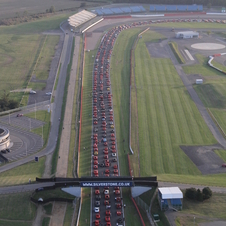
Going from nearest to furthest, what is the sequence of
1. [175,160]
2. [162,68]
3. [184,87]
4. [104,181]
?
[104,181], [175,160], [184,87], [162,68]

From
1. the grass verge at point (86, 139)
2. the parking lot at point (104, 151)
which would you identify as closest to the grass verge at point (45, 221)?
the grass verge at point (86, 139)

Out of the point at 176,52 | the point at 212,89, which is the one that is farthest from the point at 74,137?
the point at 176,52

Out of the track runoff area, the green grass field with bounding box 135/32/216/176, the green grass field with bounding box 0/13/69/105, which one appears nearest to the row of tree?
the track runoff area

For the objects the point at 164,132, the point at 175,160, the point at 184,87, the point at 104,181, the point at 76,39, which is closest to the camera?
the point at 104,181

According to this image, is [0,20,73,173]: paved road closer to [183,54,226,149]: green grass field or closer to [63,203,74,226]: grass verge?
[63,203,74,226]: grass verge

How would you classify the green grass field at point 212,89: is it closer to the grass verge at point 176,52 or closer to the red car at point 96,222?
the grass verge at point 176,52

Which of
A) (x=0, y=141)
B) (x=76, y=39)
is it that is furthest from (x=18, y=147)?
(x=76, y=39)

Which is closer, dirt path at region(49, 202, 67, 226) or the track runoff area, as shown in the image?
dirt path at region(49, 202, 67, 226)

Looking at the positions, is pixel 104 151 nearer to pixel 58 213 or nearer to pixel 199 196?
pixel 58 213

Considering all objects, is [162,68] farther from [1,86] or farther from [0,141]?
[0,141]
